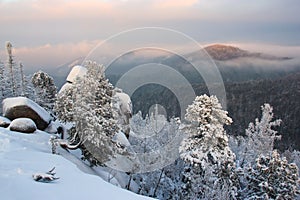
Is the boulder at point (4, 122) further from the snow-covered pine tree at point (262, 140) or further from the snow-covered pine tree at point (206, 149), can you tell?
the snow-covered pine tree at point (262, 140)

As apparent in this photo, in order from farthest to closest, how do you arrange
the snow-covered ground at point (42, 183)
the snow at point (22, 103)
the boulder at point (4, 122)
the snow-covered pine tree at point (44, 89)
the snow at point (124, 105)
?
1. the snow-covered pine tree at point (44, 89)
2. the snow at point (124, 105)
3. the snow at point (22, 103)
4. the boulder at point (4, 122)
5. the snow-covered ground at point (42, 183)

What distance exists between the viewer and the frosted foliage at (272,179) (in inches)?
884

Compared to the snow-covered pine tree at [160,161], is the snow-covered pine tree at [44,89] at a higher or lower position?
higher

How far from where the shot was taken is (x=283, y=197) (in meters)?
22.3

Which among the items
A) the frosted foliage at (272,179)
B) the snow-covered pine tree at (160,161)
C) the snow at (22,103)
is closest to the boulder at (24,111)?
the snow at (22,103)

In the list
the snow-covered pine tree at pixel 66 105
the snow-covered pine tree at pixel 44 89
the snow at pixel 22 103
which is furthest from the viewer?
the snow-covered pine tree at pixel 44 89

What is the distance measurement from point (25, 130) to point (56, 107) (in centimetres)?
318

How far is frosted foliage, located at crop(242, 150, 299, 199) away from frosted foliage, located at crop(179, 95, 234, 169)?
2125 millimetres

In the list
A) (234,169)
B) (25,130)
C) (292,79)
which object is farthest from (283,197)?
(292,79)

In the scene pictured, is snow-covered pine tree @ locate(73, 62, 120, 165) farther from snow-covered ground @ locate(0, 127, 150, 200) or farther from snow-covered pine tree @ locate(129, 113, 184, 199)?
snow-covered pine tree @ locate(129, 113, 184, 199)

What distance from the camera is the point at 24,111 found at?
87.7 ft

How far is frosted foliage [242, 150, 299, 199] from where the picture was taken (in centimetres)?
2245

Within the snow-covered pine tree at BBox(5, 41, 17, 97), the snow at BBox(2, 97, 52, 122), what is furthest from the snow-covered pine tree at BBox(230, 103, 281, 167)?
the snow-covered pine tree at BBox(5, 41, 17, 97)

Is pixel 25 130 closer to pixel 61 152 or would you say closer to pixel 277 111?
pixel 61 152
